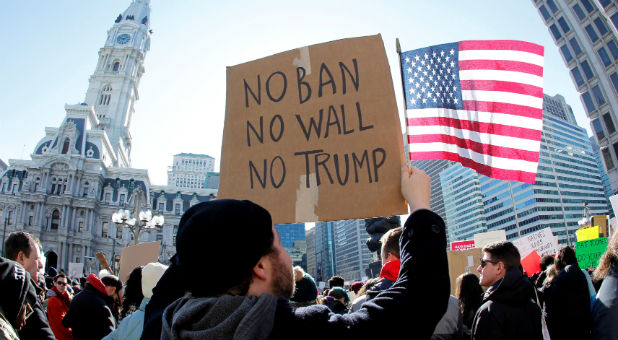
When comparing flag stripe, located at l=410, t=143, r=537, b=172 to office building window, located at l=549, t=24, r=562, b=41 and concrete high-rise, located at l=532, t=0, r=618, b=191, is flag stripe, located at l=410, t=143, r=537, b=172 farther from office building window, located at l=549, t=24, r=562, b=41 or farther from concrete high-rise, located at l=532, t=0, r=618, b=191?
office building window, located at l=549, t=24, r=562, b=41

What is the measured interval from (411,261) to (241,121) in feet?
5.35

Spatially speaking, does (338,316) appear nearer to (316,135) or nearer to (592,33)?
(316,135)

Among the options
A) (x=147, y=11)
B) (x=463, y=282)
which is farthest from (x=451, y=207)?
(x=463, y=282)

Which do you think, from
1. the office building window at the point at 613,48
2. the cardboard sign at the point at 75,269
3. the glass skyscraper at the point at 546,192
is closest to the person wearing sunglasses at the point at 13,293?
the cardboard sign at the point at 75,269

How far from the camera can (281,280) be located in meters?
1.34

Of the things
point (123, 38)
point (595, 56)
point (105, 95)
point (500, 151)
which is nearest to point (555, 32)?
point (595, 56)

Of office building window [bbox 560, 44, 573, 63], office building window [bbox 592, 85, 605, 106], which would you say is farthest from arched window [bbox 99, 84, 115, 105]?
office building window [bbox 592, 85, 605, 106]

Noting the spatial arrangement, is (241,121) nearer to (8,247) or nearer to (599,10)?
(8,247)

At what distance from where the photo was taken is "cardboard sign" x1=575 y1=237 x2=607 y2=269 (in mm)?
6250

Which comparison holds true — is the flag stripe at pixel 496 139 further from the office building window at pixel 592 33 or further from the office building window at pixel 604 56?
the office building window at pixel 592 33

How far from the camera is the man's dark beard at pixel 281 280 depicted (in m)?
1.33

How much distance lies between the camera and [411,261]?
1.32 meters

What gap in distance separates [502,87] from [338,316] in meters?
2.85

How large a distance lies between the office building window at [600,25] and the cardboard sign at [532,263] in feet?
92.8
